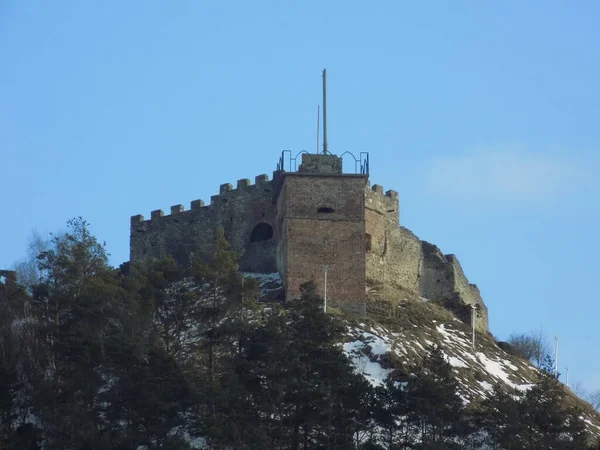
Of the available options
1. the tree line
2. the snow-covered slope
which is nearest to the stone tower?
the snow-covered slope

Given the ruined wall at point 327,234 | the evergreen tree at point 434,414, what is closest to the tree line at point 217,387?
the evergreen tree at point 434,414

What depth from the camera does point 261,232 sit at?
249 ft

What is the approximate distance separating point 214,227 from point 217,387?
19023 millimetres

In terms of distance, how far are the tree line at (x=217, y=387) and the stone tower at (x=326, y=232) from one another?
5.50m

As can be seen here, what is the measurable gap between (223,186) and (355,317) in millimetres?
9811

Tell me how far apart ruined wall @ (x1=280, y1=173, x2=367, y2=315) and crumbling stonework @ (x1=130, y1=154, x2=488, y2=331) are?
4 centimetres

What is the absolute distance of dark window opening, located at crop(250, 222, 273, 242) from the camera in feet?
248

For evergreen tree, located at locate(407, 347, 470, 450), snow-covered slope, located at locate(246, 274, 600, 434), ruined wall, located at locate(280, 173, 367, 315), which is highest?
ruined wall, located at locate(280, 173, 367, 315)

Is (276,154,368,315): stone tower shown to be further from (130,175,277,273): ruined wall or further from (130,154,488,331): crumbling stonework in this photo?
(130,175,277,273): ruined wall

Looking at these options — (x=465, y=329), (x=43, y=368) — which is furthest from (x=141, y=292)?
(x=465, y=329)

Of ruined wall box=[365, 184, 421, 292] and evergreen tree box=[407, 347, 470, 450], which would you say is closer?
evergreen tree box=[407, 347, 470, 450]

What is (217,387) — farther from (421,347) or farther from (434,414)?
(421,347)

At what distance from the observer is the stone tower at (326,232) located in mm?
70875

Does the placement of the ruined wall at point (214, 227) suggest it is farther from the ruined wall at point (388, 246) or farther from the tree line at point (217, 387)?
the tree line at point (217, 387)
